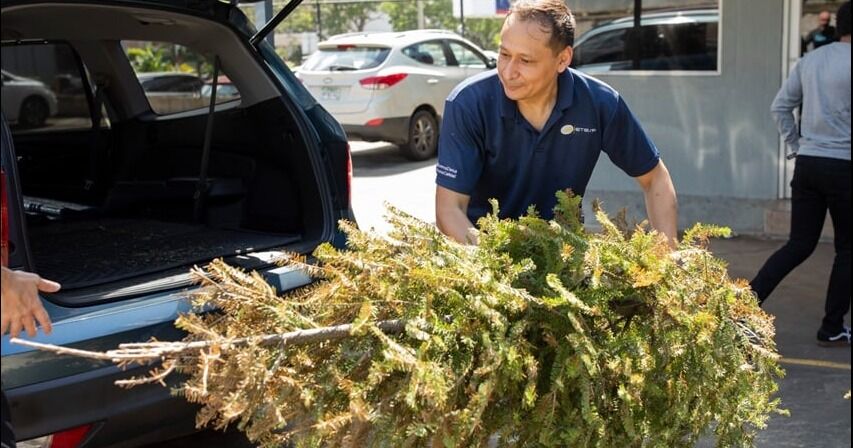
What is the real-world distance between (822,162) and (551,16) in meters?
2.81

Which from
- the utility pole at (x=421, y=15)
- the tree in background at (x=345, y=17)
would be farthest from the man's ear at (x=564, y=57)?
the tree in background at (x=345, y=17)

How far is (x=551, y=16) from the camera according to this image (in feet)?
10.3

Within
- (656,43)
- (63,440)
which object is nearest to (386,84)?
(656,43)

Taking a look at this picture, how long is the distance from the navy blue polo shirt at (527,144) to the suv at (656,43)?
4.64m

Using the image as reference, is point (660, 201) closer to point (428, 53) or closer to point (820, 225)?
point (820, 225)

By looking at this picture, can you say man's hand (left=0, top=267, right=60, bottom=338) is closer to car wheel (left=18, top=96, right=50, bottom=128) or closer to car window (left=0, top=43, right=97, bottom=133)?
car window (left=0, top=43, right=97, bottom=133)

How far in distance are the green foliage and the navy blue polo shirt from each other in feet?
2.41

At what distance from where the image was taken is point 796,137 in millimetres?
5625

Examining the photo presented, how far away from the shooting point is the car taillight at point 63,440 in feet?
10.4

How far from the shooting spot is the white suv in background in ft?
44.8

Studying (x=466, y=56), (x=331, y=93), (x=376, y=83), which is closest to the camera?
(x=376, y=83)

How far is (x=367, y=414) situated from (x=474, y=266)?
0.43 meters

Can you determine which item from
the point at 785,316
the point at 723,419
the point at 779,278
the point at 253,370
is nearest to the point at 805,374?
the point at 779,278

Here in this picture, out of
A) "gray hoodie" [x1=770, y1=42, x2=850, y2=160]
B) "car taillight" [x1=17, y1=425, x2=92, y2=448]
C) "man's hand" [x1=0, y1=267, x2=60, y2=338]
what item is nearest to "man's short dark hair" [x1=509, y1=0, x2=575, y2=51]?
"man's hand" [x1=0, y1=267, x2=60, y2=338]
